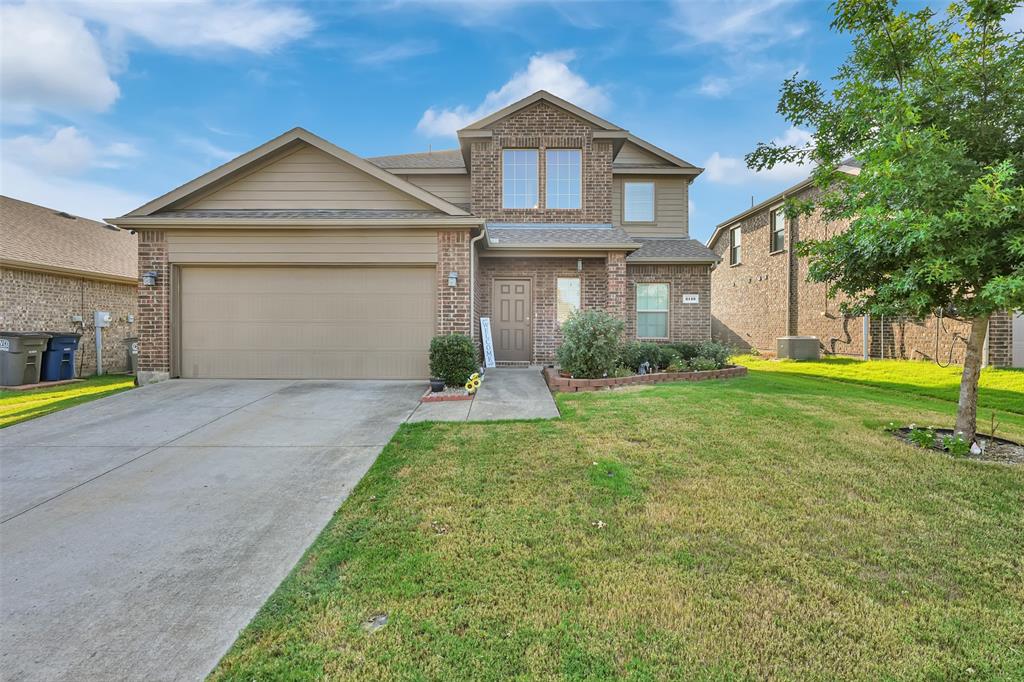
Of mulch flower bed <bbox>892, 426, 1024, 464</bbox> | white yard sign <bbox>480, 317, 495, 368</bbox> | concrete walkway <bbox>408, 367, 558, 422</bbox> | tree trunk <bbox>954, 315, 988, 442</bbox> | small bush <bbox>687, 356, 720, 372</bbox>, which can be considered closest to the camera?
mulch flower bed <bbox>892, 426, 1024, 464</bbox>

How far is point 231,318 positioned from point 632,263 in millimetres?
9804

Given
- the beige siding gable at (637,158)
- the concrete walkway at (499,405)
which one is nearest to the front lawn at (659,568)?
the concrete walkway at (499,405)

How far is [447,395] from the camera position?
7.29 metres

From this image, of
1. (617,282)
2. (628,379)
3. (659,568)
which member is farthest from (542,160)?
(659,568)

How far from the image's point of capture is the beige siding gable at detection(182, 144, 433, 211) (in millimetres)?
8891

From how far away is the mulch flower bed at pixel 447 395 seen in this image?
7184 millimetres

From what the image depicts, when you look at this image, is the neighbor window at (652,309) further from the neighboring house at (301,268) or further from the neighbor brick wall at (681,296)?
the neighboring house at (301,268)

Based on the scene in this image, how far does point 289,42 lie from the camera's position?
33.9 feet

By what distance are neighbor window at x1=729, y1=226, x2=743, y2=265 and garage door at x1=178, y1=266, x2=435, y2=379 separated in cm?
1644

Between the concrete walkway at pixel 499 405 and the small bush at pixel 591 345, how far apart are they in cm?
78

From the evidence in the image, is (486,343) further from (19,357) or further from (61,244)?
(61,244)

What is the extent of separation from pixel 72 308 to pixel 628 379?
1528 centimetres

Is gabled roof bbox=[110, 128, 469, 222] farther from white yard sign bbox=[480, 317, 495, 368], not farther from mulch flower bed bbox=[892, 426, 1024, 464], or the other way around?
mulch flower bed bbox=[892, 426, 1024, 464]

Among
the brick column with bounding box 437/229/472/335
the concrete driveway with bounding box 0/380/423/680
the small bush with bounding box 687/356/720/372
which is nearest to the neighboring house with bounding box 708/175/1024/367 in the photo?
the small bush with bounding box 687/356/720/372
